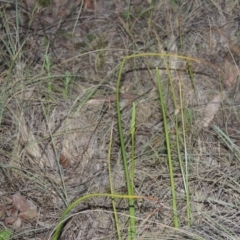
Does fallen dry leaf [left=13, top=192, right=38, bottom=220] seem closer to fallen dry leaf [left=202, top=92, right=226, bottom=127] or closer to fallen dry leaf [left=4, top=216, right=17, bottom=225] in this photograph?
fallen dry leaf [left=4, top=216, right=17, bottom=225]


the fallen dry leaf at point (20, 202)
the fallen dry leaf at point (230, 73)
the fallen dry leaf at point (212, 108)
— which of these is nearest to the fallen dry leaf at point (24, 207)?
the fallen dry leaf at point (20, 202)

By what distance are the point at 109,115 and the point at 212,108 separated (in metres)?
0.57

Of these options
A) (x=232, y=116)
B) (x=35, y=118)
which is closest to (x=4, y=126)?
(x=35, y=118)

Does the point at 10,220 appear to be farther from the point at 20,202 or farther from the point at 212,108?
the point at 212,108

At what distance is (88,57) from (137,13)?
1.67 feet

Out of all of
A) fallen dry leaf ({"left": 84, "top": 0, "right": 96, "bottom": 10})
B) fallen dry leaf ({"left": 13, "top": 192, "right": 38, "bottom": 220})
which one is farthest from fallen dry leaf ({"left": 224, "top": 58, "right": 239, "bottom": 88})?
fallen dry leaf ({"left": 13, "top": 192, "right": 38, "bottom": 220})

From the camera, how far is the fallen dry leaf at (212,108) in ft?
10.6

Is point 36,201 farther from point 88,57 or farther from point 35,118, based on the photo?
point 88,57

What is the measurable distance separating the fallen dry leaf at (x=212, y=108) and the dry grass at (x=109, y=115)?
17mm

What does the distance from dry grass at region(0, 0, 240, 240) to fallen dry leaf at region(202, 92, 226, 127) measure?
2cm

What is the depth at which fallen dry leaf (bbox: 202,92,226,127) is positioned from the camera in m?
3.23

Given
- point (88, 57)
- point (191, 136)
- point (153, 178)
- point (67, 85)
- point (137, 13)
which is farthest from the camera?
point (137, 13)

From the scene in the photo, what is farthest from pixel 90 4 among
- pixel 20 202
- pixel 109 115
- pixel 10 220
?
pixel 10 220

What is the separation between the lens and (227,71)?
11.6 feet
